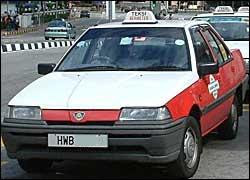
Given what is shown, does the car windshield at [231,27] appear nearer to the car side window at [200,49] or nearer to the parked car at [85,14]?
the car side window at [200,49]

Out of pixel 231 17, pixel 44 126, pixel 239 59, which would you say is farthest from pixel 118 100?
pixel 231 17

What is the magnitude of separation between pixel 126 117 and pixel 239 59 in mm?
3624

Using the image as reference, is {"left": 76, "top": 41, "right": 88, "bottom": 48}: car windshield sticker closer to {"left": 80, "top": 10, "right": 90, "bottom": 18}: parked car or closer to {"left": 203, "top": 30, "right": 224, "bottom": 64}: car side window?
{"left": 203, "top": 30, "right": 224, "bottom": 64}: car side window

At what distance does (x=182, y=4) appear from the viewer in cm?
7312

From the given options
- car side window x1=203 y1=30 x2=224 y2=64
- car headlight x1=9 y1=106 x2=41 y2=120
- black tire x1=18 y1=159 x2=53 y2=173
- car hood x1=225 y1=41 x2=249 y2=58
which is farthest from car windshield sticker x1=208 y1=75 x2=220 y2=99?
car hood x1=225 y1=41 x2=249 y2=58

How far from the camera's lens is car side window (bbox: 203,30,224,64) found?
7520 millimetres

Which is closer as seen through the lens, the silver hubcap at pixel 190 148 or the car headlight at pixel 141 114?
the car headlight at pixel 141 114

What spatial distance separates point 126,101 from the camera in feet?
18.1

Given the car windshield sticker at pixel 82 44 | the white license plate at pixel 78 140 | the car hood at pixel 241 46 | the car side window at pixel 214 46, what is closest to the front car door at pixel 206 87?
the car side window at pixel 214 46

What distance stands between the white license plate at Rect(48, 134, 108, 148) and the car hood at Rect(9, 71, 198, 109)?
9.4 inches

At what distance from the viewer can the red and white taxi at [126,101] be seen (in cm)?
544

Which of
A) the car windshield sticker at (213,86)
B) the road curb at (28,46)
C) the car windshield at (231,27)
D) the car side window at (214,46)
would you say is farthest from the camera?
the road curb at (28,46)

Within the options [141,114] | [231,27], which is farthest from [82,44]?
[231,27]

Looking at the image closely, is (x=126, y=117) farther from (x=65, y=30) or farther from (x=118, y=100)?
(x=65, y=30)
